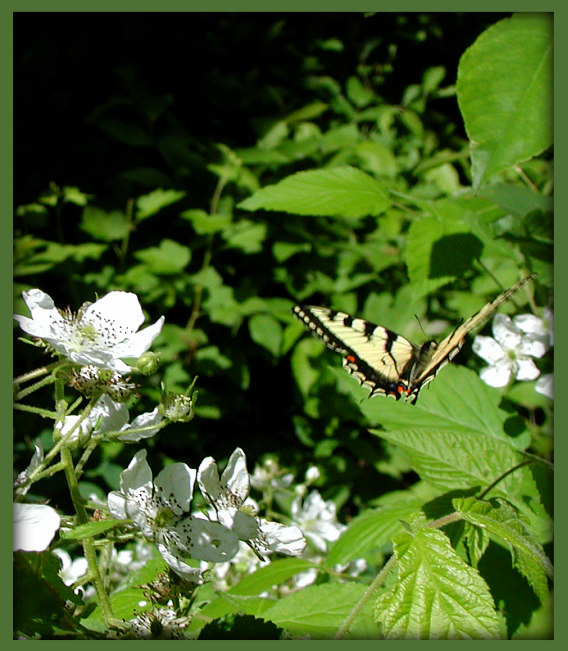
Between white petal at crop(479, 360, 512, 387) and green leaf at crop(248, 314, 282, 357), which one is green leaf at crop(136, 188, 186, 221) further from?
white petal at crop(479, 360, 512, 387)

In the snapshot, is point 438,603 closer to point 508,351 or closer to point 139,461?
point 139,461

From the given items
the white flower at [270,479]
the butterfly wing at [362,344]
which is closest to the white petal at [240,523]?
the butterfly wing at [362,344]

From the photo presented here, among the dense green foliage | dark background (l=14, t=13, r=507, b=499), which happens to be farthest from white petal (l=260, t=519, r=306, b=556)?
dark background (l=14, t=13, r=507, b=499)

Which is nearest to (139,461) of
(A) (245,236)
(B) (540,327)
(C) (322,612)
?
(C) (322,612)

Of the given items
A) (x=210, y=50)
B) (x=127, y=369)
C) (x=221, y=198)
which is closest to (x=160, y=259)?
(x=221, y=198)

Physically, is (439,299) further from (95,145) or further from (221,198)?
(95,145)
